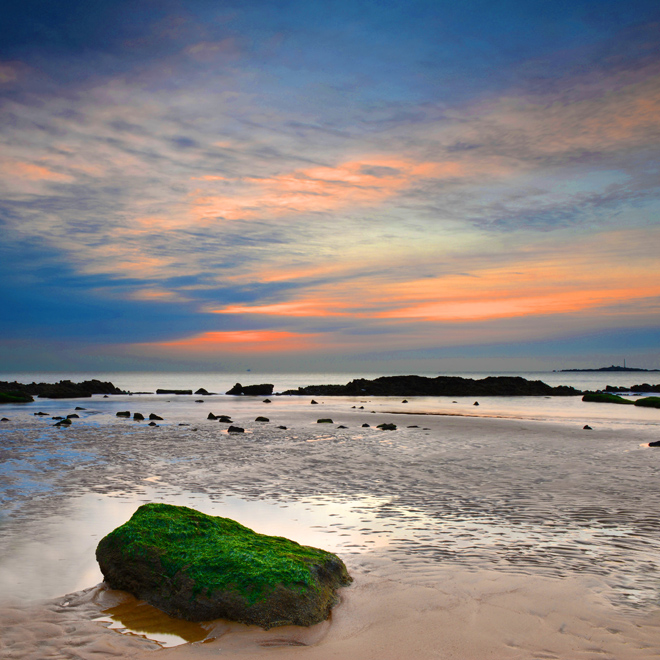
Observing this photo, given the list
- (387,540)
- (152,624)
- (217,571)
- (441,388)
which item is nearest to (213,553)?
(217,571)

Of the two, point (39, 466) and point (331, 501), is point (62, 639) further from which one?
point (39, 466)

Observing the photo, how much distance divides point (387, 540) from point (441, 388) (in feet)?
210

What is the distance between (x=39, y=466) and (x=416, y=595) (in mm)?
13259

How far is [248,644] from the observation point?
4875mm

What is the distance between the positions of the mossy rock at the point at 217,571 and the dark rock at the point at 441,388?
208ft

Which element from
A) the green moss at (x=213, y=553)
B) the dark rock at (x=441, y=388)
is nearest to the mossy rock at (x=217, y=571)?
the green moss at (x=213, y=553)

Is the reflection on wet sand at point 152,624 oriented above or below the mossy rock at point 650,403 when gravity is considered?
below

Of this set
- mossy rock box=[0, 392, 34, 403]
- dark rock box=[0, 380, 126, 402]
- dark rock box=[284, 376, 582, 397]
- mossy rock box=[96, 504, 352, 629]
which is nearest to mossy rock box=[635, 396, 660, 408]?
dark rock box=[284, 376, 582, 397]

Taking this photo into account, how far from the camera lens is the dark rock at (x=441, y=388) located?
68625 mm

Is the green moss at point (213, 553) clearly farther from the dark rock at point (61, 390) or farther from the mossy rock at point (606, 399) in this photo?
the mossy rock at point (606, 399)

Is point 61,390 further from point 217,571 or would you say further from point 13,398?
point 217,571

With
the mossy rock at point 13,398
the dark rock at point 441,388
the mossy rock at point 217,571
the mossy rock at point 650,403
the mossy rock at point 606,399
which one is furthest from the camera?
the dark rock at point 441,388

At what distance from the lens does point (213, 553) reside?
20.2 ft

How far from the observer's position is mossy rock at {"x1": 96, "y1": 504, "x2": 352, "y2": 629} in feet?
17.7
